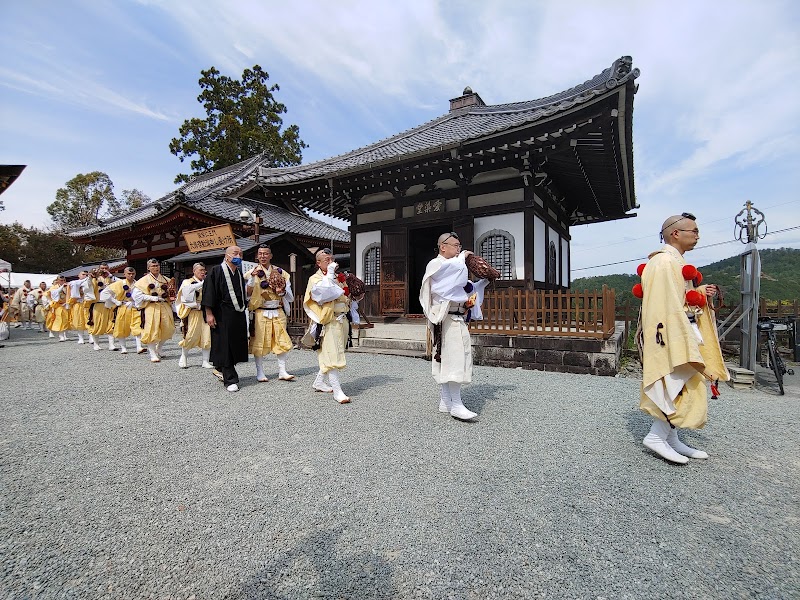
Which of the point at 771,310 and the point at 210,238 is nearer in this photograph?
the point at 771,310

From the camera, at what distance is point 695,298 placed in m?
2.77

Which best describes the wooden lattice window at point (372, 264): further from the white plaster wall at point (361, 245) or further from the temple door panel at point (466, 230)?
the temple door panel at point (466, 230)

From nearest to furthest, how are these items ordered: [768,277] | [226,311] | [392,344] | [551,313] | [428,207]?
1. [226,311]
2. [551,313]
3. [392,344]
4. [428,207]
5. [768,277]

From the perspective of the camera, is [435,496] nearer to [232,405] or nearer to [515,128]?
[232,405]

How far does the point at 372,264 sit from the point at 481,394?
7167 mm

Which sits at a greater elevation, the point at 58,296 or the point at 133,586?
the point at 58,296

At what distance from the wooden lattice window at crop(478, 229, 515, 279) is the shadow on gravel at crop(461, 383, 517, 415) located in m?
4.45

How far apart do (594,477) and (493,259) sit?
7.26 m

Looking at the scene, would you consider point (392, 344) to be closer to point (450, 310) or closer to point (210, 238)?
point (450, 310)

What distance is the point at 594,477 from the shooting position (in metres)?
2.56

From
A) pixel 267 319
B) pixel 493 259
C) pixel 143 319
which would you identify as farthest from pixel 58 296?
pixel 493 259

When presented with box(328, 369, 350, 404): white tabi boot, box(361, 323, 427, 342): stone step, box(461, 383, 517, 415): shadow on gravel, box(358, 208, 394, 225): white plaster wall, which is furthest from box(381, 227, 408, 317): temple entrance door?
box(328, 369, 350, 404): white tabi boot

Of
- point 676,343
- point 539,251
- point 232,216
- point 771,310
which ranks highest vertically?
point 232,216

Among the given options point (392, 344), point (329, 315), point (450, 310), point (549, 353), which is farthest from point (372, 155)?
point (450, 310)
